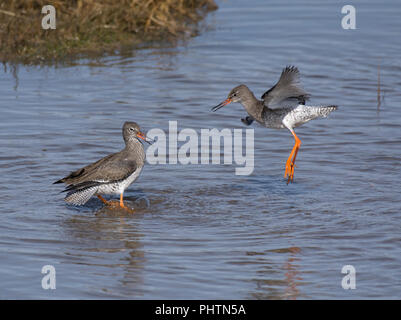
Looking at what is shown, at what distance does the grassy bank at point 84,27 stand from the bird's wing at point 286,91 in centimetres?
515

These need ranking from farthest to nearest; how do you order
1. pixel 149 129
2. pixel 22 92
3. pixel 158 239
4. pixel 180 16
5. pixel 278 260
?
pixel 180 16 < pixel 22 92 < pixel 149 129 < pixel 158 239 < pixel 278 260

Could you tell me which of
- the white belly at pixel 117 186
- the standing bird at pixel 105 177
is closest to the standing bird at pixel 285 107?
the standing bird at pixel 105 177

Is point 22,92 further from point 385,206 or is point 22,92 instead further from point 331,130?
point 385,206

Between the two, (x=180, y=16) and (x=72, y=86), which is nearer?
(x=72, y=86)

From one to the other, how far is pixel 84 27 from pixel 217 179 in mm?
5498

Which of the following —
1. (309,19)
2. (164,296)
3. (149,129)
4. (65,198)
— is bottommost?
(164,296)

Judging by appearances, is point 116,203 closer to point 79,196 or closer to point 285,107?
point 79,196

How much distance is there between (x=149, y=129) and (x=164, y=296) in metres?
4.99

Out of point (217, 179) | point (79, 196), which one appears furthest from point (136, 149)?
point (217, 179)

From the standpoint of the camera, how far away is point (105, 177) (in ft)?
27.9

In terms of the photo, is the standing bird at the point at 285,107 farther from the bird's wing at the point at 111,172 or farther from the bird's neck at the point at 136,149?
the bird's wing at the point at 111,172

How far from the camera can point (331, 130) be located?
37.4 feet

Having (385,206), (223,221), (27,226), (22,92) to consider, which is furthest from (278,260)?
(22,92)

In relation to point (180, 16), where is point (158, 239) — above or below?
below
